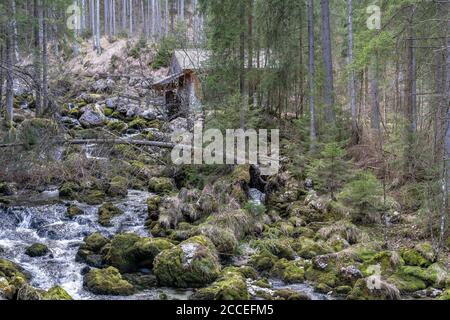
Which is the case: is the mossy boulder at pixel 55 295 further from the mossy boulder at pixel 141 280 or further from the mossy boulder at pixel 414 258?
the mossy boulder at pixel 414 258

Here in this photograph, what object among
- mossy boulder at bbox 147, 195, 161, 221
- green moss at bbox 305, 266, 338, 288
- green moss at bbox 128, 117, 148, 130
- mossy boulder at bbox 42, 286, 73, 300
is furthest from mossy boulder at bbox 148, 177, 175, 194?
mossy boulder at bbox 42, 286, 73, 300

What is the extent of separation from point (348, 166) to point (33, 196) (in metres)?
9.36

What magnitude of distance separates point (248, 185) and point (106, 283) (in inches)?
259

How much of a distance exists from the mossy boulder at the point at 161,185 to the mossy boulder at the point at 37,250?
523 cm

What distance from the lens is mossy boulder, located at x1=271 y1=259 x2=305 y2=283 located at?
9492mm

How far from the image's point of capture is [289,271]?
Answer: 967cm

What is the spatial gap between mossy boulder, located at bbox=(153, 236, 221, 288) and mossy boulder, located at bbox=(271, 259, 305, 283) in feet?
3.87

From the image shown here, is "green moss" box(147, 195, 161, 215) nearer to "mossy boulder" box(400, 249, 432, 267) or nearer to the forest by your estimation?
the forest

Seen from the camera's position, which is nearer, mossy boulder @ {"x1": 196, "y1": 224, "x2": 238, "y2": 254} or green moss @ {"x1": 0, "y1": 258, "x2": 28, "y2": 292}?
green moss @ {"x1": 0, "y1": 258, "x2": 28, "y2": 292}

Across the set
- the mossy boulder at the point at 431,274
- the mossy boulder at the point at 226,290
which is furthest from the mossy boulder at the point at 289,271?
the mossy boulder at the point at 431,274

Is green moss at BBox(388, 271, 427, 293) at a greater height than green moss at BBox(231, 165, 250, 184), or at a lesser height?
lesser

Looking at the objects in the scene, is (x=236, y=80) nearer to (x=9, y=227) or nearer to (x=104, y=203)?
(x=104, y=203)

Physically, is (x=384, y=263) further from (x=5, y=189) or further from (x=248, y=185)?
(x=5, y=189)

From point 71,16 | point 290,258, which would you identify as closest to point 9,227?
point 290,258
